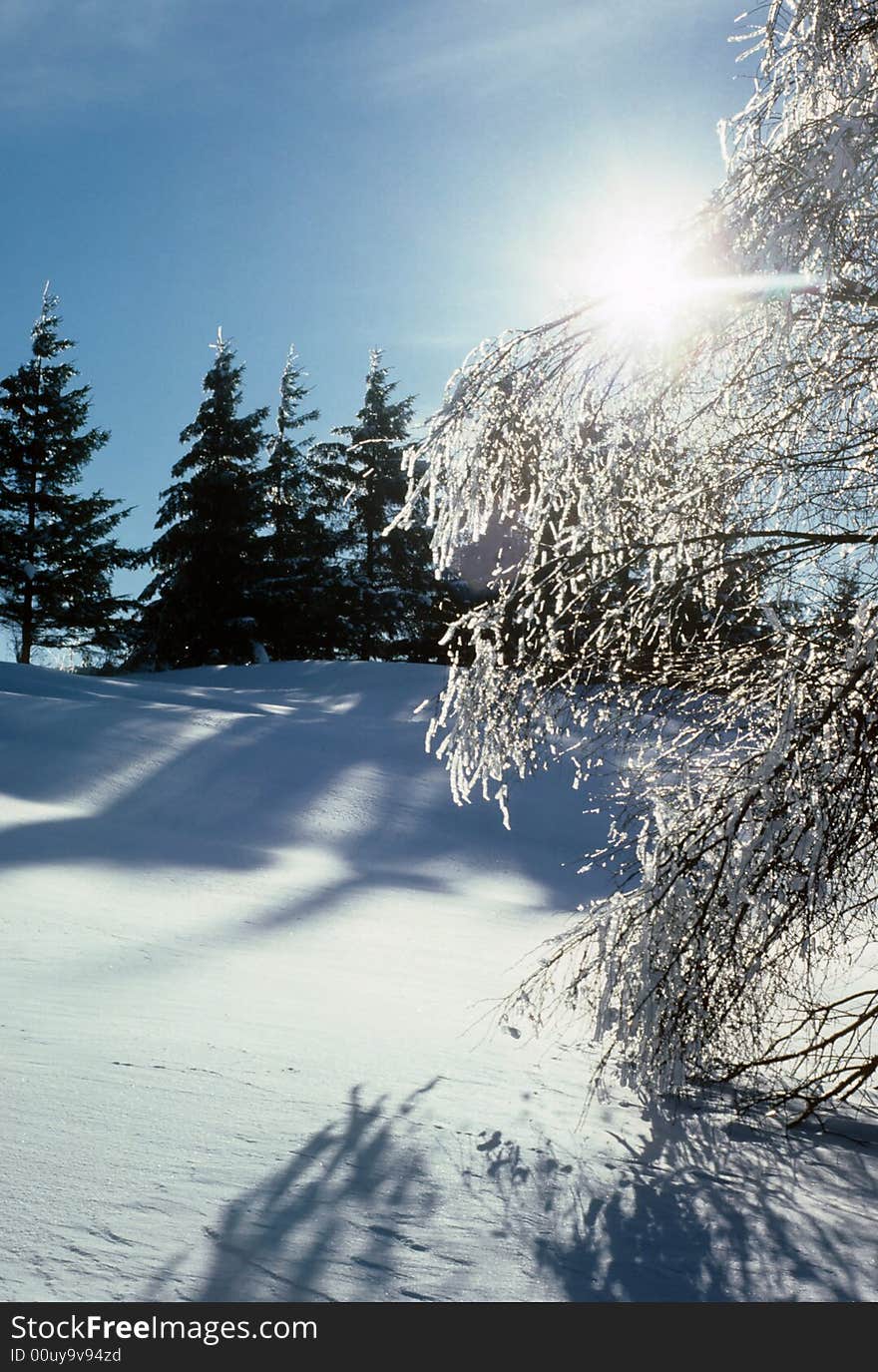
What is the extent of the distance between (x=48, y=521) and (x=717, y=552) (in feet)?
77.8

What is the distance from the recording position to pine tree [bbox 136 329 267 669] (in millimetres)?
25547

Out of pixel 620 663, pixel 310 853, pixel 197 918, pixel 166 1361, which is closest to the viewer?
pixel 166 1361

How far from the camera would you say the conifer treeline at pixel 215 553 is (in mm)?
24531

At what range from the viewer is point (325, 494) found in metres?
27.0

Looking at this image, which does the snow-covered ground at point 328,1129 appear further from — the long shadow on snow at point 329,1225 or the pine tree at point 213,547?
the pine tree at point 213,547

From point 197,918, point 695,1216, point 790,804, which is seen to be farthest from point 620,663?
point 197,918

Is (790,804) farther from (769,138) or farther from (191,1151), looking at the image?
(769,138)

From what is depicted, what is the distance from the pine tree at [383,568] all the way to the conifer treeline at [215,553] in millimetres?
38

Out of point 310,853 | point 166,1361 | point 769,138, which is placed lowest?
point 310,853

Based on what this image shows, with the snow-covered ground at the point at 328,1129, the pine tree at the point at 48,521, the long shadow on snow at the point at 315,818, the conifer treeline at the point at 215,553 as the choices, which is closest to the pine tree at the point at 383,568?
the conifer treeline at the point at 215,553

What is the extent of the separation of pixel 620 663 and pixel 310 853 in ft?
17.9

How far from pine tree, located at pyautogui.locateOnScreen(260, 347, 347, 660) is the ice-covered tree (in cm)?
2088

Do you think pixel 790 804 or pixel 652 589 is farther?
pixel 652 589

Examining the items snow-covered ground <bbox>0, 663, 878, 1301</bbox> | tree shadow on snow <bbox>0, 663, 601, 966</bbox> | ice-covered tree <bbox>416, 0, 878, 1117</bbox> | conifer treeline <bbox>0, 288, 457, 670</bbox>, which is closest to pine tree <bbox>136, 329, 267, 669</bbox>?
conifer treeline <bbox>0, 288, 457, 670</bbox>
